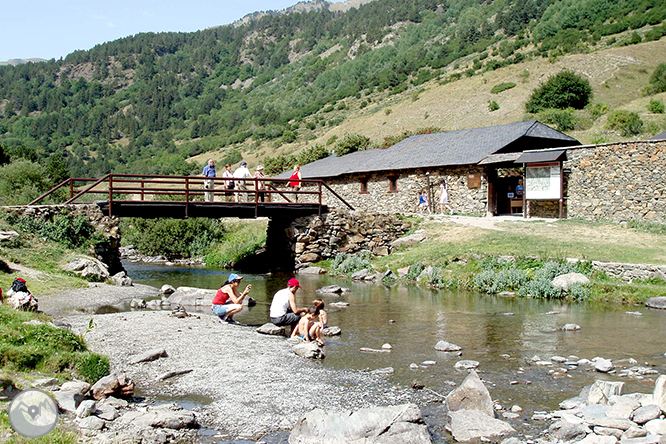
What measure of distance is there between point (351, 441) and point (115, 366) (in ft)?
17.1

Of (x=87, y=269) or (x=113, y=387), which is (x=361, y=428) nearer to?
(x=113, y=387)

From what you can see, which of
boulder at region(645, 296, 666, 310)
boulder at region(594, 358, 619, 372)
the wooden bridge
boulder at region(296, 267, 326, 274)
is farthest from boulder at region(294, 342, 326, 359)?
boulder at region(296, 267, 326, 274)

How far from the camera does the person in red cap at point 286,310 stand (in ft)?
44.8

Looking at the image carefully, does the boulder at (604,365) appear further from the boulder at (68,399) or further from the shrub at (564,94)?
the shrub at (564,94)

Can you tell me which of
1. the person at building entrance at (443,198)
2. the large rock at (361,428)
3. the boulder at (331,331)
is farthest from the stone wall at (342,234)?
the large rock at (361,428)

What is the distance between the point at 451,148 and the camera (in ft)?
116

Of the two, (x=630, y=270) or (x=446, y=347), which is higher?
(x=630, y=270)

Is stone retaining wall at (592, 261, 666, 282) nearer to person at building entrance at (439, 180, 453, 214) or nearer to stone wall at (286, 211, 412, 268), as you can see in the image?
stone wall at (286, 211, 412, 268)

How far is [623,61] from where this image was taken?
6912 centimetres

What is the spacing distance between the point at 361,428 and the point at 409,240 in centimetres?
2127

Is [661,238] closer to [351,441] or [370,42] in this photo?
[351,441]

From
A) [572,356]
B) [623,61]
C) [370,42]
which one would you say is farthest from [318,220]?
[370,42]

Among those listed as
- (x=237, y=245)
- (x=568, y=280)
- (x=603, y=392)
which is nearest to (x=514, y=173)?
(x=237, y=245)

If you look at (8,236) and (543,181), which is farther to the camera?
(543,181)
